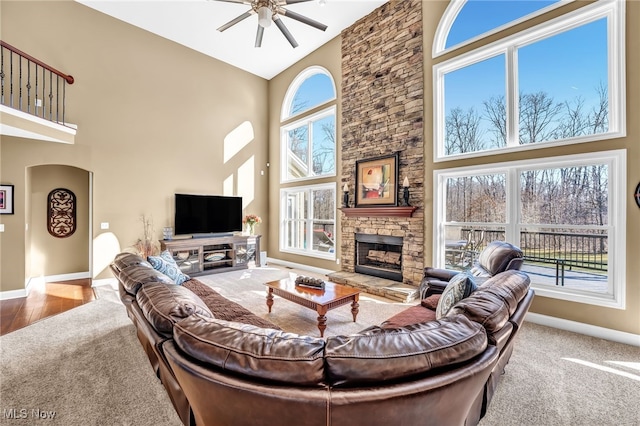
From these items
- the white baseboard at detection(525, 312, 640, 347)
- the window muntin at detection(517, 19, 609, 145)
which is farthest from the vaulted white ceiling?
the white baseboard at detection(525, 312, 640, 347)

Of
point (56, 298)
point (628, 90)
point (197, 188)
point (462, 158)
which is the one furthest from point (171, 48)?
point (628, 90)

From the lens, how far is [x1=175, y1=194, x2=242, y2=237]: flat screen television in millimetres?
5973

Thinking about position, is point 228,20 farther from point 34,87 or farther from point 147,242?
point 147,242

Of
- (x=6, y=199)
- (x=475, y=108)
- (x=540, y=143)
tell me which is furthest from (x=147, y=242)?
(x=540, y=143)

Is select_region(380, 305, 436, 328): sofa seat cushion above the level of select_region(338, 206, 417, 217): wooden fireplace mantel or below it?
below

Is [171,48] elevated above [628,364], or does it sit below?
above

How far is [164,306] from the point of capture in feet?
5.01

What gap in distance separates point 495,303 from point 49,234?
718 cm

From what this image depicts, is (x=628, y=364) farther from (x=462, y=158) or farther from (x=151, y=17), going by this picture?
(x=151, y=17)

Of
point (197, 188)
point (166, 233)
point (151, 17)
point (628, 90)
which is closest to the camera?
point (628, 90)

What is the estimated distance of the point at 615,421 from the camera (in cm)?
188

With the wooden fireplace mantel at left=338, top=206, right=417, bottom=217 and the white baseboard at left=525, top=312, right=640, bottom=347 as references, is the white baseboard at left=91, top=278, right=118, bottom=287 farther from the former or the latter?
the white baseboard at left=525, top=312, right=640, bottom=347

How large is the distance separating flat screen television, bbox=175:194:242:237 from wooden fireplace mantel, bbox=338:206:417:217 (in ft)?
8.98

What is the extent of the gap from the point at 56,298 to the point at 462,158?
665 cm
